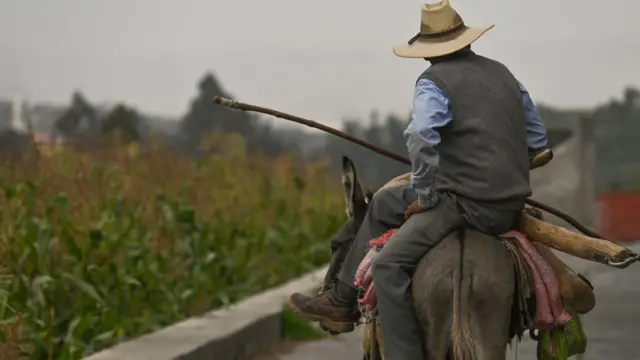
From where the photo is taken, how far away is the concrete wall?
18.6m

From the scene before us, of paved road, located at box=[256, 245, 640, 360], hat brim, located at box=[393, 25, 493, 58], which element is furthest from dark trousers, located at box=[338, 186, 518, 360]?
paved road, located at box=[256, 245, 640, 360]

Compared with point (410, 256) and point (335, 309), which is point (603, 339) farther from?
point (410, 256)

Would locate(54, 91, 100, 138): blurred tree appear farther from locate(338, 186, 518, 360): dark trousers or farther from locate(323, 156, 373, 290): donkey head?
locate(338, 186, 518, 360): dark trousers

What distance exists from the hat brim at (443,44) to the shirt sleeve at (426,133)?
185 mm

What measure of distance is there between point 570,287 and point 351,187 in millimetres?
1348

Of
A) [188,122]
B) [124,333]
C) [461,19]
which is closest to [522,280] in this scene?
[461,19]

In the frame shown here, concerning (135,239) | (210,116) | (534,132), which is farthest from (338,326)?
(210,116)

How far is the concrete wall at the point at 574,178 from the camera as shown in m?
18.6

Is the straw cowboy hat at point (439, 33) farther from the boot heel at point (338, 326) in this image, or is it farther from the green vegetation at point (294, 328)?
the green vegetation at point (294, 328)

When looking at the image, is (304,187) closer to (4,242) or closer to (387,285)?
(4,242)

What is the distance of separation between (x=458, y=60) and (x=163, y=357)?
10.1 ft

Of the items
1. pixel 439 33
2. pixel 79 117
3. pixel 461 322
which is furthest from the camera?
A: pixel 79 117

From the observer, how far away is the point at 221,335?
32.4ft

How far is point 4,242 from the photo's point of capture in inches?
380
